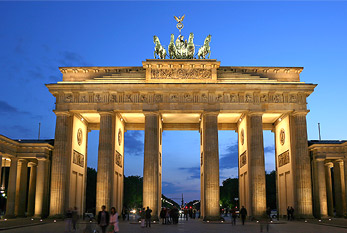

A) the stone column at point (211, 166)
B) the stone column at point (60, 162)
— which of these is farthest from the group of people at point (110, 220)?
the stone column at point (60, 162)

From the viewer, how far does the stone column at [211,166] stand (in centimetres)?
4297

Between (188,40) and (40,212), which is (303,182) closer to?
(188,40)

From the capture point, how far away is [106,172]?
43.9 meters

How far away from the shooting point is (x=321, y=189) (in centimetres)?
4550

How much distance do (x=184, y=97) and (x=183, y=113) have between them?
1996 millimetres

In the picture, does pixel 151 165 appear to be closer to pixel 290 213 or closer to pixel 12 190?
pixel 290 213

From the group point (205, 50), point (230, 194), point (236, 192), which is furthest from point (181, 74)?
point (230, 194)

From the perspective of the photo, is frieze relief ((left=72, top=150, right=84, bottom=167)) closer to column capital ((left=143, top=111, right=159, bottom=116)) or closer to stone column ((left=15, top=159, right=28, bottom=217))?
stone column ((left=15, top=159, right=28, bottom=217))

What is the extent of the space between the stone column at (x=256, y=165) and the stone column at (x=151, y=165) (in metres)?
10.7

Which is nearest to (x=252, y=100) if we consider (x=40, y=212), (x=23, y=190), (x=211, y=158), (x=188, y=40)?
(x=211, y=158)

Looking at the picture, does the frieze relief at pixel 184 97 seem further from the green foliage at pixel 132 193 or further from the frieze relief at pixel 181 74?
the green foliage at pixel 132 193

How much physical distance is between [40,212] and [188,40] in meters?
27.4

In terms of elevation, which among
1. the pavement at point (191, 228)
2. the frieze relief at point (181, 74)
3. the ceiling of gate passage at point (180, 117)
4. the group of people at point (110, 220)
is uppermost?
the frieze relief at point (181, 74)

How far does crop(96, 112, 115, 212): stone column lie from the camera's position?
4325cm
